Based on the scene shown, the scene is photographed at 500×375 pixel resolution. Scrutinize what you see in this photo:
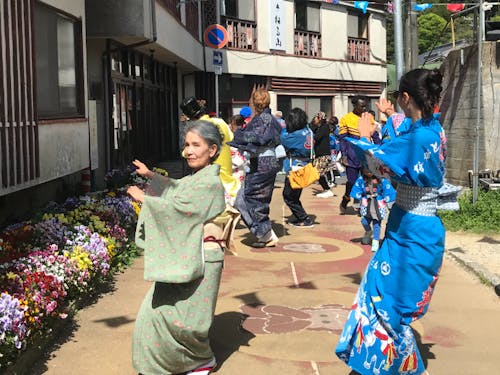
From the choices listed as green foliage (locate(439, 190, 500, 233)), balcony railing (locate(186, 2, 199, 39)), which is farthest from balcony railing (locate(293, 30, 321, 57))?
green foliage (locate(439, 190, 500, 233))

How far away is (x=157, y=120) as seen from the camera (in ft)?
60.6

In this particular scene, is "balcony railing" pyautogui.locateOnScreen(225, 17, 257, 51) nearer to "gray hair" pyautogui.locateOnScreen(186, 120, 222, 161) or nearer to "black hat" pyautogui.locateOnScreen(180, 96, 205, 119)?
"black hat" pyautogui.locateOnScreen(180, 96, 205, 119)

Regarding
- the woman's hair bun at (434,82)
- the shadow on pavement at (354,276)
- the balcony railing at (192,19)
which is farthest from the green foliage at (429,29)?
the woman's hair bun at (434,82)

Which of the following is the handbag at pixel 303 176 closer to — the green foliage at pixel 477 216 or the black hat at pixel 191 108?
the green foliage at pixel 477 216

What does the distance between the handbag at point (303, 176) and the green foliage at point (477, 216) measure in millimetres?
2111

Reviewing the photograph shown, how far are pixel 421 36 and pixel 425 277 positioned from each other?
42.5 meters

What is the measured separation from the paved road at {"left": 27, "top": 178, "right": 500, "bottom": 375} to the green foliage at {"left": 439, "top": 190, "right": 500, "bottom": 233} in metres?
0.93

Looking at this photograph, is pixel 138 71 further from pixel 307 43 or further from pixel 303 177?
pixel 307 43

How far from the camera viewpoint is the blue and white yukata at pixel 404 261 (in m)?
3.89

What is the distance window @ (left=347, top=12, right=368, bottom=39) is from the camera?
Result: 28.0 meters

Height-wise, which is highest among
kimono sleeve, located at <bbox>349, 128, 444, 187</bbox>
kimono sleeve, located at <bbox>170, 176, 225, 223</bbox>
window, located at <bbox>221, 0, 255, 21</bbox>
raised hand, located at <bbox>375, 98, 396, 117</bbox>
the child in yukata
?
window, located at <bbox>221, 0, 255, 21</bbox>

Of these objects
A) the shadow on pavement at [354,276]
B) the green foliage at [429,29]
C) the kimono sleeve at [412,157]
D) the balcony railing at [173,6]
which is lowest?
the shadow on pavement at [354,276]

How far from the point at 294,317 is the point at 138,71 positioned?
10954 mm

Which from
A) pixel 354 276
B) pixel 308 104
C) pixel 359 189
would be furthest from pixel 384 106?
pixel 308 104
